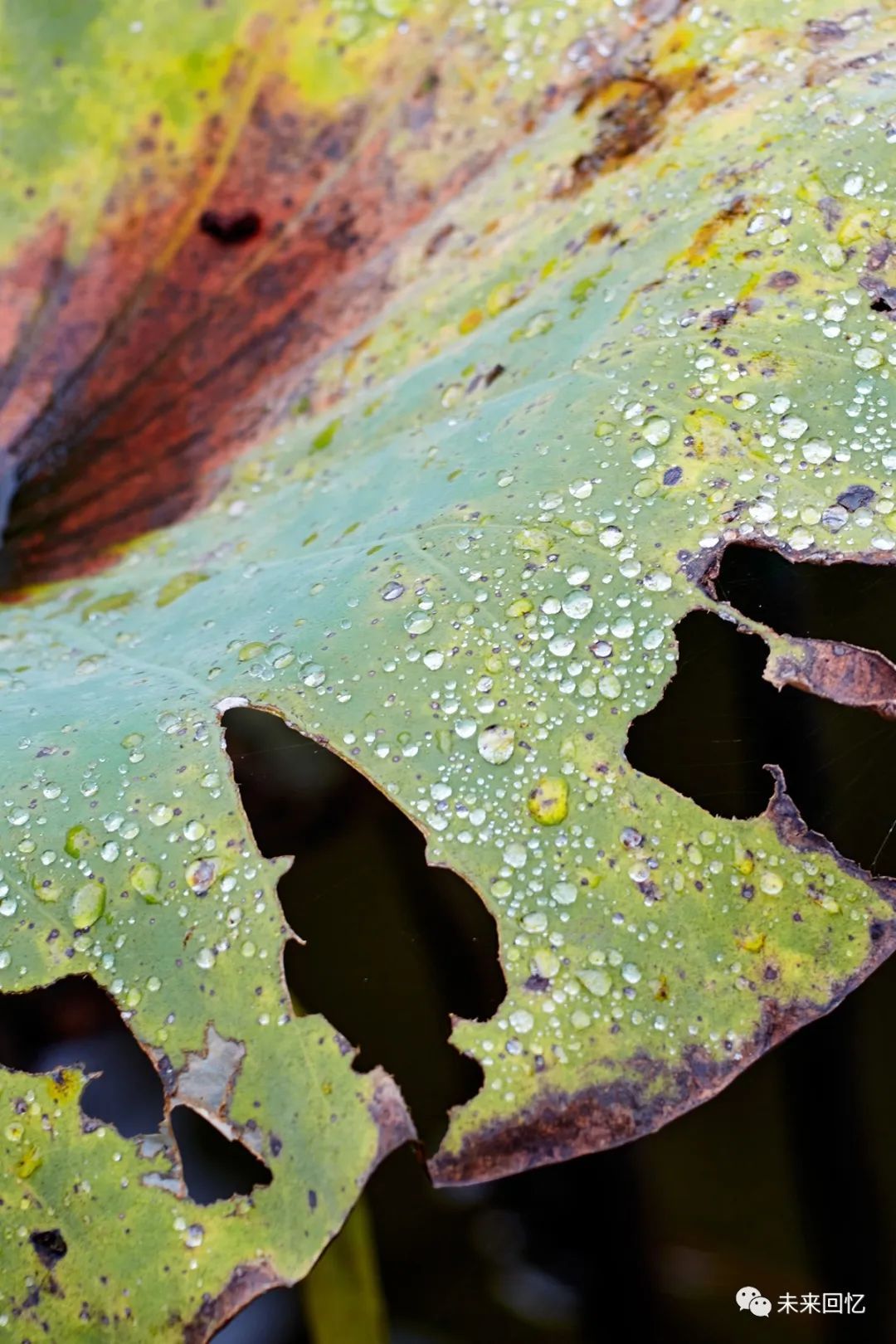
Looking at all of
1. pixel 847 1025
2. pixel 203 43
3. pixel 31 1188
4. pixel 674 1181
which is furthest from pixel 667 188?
pixel 674 1181

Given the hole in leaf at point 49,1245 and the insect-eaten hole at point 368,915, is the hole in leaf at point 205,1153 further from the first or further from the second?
the hole in leaf at point 49,1245

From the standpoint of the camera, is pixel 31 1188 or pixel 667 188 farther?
A: pixel 667 188

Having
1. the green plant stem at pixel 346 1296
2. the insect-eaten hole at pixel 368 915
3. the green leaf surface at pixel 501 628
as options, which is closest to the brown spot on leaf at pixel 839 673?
the green leaf surface at pixel 501 628

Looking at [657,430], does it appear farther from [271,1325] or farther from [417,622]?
[271,1325]

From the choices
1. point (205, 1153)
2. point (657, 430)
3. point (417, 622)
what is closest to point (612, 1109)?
point (417, 622)

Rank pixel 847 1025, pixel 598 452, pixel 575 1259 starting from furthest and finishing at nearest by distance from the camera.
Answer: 1. pixel 575 1259
2. pixel 847 1025
3. pixel 598 452

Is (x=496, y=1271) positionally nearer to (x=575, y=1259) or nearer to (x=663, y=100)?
(x=575, y=1259)

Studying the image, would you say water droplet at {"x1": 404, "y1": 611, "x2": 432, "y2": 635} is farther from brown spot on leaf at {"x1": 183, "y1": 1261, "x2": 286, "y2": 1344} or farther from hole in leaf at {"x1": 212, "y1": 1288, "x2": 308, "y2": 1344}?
hole in leaf at {"x1": 212, "y1": 1288, "x2": 308, "y2": 1344}
